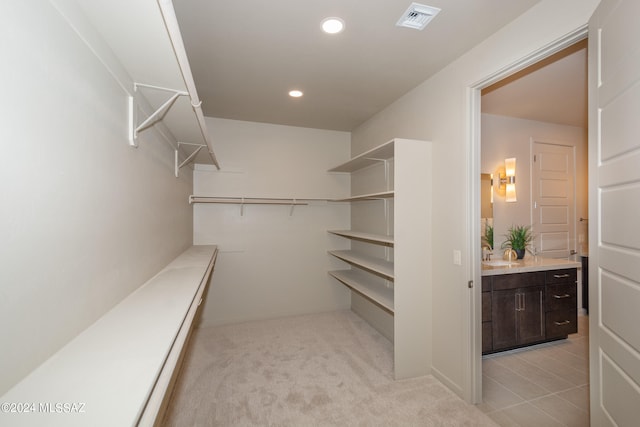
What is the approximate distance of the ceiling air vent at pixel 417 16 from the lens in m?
1.60

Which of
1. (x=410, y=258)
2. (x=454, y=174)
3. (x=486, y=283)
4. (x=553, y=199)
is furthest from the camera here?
(x=553, y=199)

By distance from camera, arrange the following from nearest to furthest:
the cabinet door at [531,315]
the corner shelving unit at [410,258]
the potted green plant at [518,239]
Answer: the corner shelving unit at [410,258], the cabinet door at [531,315], the potted green plant at [518,239]

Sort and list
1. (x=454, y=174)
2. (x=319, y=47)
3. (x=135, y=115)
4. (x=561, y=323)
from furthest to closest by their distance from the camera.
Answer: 1. (x=561, y=323)
2. (x=454, y=174)
3. (x=319, y=47)
4. (x=135, y=115)

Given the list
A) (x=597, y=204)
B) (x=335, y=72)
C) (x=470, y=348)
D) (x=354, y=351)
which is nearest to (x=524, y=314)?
(x=470, y=348)

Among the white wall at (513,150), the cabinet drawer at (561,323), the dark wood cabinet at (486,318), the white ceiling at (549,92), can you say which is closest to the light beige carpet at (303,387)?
the dark wood cabinet at (486,318)

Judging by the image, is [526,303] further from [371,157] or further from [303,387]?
[303,387]

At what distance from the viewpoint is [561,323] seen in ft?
9.42

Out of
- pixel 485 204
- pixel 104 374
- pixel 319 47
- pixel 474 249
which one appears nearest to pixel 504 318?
pixel 474 249

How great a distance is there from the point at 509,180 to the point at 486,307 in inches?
66.3

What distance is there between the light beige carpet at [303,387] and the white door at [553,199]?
2543mm

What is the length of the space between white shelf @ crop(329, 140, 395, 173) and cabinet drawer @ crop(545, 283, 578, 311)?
2.16 meters

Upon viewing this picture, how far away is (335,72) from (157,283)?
2072 mm

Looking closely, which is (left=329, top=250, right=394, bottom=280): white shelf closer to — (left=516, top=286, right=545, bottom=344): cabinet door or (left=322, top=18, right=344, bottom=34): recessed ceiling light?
(left=516, top=286, right=545, bottom=344): cabinet door

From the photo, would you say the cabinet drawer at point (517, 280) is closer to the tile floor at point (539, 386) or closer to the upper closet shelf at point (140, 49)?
the tile floor at point (539, 386)
